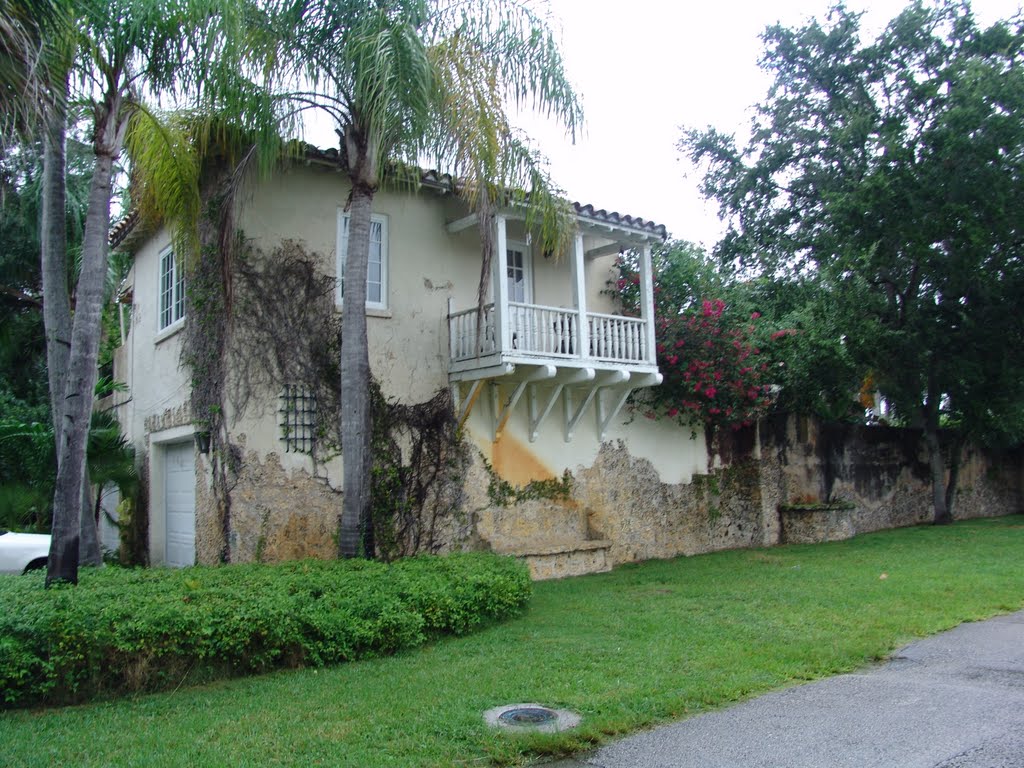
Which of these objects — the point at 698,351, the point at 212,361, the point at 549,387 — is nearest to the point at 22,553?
the point at 212,361

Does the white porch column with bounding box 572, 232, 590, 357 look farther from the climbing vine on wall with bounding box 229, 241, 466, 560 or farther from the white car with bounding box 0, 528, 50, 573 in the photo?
the white car with bounding box 0, 528, 50, 573

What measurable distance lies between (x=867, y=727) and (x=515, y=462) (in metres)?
8.66

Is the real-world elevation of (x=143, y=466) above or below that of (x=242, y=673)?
above

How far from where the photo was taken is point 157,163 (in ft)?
35.1

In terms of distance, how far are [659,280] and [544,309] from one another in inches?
146

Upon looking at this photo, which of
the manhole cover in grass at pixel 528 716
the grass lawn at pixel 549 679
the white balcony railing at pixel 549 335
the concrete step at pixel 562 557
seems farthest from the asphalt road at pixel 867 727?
the white balcony railing at pixel 549 335

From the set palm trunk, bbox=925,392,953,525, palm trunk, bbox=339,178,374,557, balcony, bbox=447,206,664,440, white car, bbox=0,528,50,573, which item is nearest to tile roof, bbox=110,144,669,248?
balcony, bbox=447,206,664,440

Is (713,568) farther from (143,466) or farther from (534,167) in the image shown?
(143,466)

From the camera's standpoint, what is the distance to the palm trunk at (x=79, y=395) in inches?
313

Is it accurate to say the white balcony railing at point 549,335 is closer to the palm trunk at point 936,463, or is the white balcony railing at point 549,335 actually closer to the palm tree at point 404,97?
the palm tree at point 404,97

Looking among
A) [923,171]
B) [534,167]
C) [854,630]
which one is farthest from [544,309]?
[923,171]

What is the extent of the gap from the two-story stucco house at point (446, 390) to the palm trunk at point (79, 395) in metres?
3.37

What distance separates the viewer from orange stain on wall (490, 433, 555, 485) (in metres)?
13.9

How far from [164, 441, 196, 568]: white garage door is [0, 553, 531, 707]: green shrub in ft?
10.5
